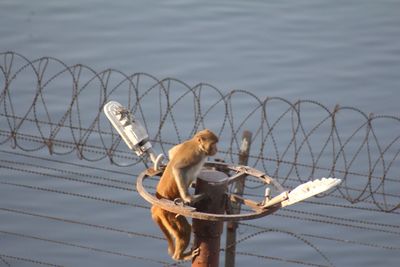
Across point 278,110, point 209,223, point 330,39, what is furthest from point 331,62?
point 209,223

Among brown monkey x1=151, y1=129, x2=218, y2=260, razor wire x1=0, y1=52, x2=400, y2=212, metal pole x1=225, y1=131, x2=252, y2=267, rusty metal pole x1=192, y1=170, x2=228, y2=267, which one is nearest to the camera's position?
rusty metal pole x1=192, y1=170, x2=228, y2=267

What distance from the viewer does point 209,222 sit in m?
5.31

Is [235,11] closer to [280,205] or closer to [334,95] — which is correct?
[334,95]

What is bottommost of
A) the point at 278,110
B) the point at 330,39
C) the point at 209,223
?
the point at 209,223

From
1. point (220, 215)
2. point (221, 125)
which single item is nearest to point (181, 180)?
point (220, 215)

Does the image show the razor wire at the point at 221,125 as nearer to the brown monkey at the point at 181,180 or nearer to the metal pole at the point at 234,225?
the metal pole at the point at 234,225

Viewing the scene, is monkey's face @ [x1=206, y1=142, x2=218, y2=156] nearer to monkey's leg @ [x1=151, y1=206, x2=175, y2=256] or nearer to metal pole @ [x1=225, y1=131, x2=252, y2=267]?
monkey's leg @ [x1=151, y1=206, x2=175, y2=256]

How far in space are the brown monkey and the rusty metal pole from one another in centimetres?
6

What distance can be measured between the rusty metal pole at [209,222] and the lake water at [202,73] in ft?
19.9

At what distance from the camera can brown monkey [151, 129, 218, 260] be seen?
5.53 meters

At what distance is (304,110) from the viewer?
14398 millimetres

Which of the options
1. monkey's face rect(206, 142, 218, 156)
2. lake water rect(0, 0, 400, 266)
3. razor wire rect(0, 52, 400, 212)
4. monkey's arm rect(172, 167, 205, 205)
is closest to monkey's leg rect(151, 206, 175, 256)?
monkey's arm rect(172, 167, 205, 205)

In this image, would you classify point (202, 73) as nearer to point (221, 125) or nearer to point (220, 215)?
point (221, 125)

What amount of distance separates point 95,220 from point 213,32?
5.97m
